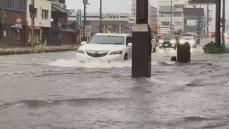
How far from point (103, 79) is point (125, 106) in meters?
5.70

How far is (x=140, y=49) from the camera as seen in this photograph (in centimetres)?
1770

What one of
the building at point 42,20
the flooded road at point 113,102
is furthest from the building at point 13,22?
the flooded road at point 113,102

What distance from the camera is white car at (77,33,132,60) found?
2531cm

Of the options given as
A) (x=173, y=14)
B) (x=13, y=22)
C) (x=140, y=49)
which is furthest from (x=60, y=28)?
(x=173, y=14)

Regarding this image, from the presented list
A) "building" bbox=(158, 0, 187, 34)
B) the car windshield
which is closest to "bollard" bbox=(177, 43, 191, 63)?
the car windshield

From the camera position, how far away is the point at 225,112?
10.6m

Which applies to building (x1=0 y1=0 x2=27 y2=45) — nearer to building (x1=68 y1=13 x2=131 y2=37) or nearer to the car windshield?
the car windshield

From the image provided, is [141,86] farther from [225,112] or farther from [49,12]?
[49,12]

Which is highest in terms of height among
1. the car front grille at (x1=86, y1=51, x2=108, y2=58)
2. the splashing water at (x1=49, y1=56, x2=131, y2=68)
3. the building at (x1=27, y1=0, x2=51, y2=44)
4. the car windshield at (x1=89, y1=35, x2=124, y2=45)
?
the building at (x1=27, y1=0, x2=51, y2=44)

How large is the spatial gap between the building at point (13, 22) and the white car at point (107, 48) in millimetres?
42818

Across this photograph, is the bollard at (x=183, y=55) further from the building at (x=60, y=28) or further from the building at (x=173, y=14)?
the building at (x=173, y=14)

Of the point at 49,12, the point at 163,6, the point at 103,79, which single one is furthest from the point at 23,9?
the point at 163,6

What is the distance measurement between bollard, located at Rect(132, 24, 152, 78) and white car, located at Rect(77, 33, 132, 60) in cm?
748

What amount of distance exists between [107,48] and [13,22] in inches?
2007
